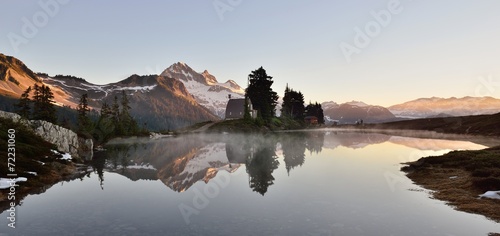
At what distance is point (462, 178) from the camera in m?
24.4

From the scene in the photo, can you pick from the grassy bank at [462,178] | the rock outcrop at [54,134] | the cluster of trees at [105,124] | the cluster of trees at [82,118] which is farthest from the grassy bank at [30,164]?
the cluster of trees at [105,124]

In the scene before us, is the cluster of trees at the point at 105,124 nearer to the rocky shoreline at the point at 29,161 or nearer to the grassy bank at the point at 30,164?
the rocky shoreline at the point at 29,161

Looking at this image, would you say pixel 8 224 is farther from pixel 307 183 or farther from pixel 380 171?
pixel 380 171

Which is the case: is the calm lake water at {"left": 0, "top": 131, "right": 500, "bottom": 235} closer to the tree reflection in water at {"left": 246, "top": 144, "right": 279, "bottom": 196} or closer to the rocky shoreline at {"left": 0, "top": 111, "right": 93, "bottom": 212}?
the tree reflection in water at {"left": 246, "top": 144, "right": 279, "bottom": 196}

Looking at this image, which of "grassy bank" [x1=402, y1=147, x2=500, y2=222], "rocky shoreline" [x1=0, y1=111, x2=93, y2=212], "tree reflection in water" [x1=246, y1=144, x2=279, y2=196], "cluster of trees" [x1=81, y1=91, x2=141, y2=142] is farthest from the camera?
"cluster of trees" [x1=81, y1=91, x2=141, y2=142]

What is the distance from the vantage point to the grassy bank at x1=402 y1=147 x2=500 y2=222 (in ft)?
58.6

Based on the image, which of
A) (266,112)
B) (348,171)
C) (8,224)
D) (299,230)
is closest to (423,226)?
(299,230)

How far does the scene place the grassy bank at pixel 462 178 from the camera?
1788 centimetres

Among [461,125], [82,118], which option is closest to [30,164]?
[82,118]

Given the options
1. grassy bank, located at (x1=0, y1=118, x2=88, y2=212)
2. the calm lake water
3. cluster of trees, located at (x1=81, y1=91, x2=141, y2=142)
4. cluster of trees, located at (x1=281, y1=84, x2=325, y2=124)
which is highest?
cluster of trees, located at (x1=281, y1=84, x2=325, y2=124)

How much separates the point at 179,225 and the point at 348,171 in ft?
70.3

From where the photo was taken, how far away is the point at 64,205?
1917 cm

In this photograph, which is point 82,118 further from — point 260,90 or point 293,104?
point 293,104

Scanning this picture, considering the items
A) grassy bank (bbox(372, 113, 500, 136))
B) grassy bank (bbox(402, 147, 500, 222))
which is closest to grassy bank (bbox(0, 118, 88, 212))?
grassy bank (bbox(402, 147, 500, 222))
